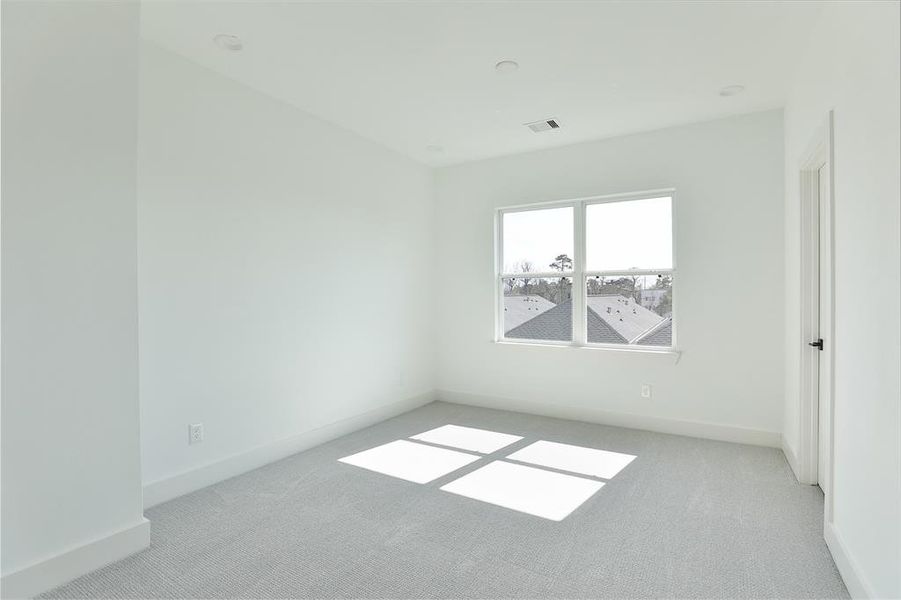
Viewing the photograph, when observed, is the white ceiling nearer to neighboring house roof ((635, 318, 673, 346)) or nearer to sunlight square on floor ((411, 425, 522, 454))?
neighboring house roof ((635, 318, 673, 346))

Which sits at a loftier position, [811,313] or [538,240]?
[538,240]

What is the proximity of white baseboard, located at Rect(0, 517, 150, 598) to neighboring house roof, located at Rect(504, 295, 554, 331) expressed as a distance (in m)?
3.62

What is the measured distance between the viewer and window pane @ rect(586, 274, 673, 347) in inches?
166

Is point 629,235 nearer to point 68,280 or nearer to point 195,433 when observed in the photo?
point 195,433

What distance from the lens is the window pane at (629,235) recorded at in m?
4.20

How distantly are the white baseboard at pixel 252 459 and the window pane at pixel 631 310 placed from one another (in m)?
2.23

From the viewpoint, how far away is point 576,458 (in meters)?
3.47

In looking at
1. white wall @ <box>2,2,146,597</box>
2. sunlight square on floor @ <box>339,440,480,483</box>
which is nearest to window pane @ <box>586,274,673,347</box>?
sunlight square on floor @ <box>339,440,480,483</box>

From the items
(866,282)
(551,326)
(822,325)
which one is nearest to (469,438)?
(551,326)

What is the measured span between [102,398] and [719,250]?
438 centimetres

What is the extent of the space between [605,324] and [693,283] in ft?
2.83

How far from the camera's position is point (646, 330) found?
169 inches

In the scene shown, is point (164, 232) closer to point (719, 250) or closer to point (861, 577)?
point (861, 577)

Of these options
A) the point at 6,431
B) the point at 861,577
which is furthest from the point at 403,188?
the point at 861,577
